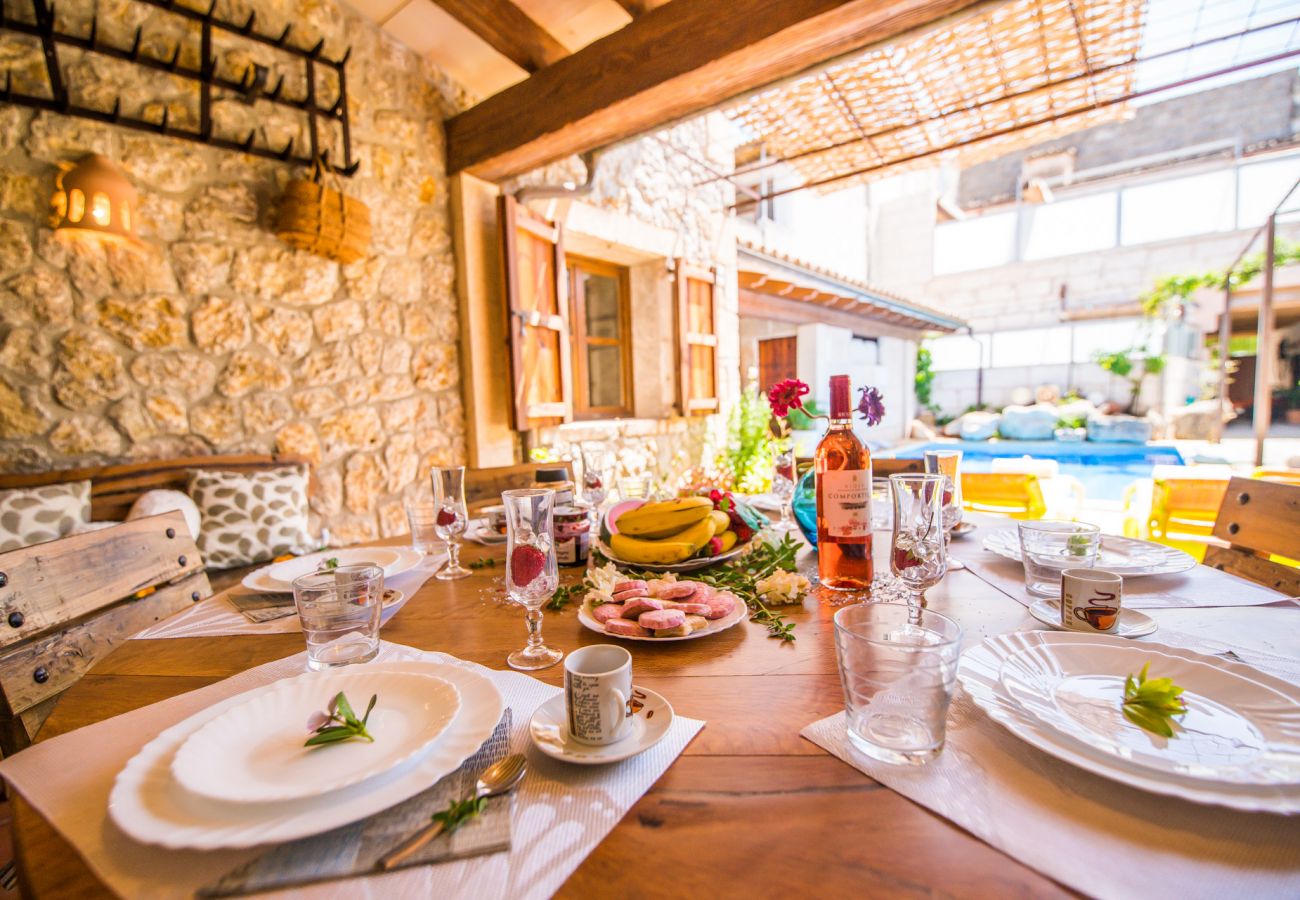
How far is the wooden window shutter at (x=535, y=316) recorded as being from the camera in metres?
2.84

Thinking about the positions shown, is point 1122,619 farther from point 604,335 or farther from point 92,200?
point 604,335

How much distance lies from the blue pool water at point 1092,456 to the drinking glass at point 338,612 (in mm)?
7190

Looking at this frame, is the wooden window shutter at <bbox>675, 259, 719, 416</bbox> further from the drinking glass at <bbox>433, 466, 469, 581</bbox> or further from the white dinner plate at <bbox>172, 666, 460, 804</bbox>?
the white dinner plate at <bbox>172, 666, 460, 804</bbox>

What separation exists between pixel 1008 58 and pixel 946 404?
11.2 m

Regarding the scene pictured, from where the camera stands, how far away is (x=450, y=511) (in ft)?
3.88

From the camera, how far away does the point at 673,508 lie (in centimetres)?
108

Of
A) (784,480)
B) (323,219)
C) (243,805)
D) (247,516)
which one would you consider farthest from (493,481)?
(243,805)

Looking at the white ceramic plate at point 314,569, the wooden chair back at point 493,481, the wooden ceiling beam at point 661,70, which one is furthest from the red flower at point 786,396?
the wooden ceiling beam at point 661,70

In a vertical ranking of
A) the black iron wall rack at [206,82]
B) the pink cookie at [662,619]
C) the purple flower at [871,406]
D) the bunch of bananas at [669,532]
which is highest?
the black iron wall rack at [206,82]

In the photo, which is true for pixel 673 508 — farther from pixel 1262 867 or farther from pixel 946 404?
pixel 946 404

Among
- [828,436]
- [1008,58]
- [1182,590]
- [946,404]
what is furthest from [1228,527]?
[946,404]

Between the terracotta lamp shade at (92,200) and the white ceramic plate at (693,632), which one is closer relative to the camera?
the white ceramic plate at (693,632)

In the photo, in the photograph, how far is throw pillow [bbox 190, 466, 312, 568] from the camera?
1.97 meters

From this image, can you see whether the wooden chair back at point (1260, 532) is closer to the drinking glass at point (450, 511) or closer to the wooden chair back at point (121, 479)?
the drinking glass at point (450, 511)
